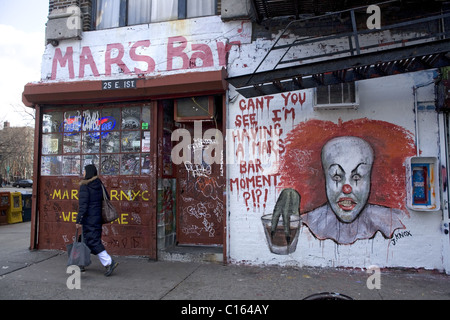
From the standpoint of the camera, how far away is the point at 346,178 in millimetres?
5531

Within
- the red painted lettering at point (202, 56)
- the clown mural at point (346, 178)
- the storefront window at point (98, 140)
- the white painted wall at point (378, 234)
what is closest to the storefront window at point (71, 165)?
the storefront window at point (98, 140)

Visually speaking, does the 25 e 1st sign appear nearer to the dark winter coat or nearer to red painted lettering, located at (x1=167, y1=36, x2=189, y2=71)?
red painted lettering, located at (x1=167, y1=36, x2=189, y2=71)

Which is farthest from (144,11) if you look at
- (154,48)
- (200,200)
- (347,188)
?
(347,188)

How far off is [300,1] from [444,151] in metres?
3.45

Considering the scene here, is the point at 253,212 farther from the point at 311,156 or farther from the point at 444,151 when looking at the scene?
the point at 444,151

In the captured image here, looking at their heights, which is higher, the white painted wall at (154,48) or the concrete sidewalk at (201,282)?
the white painted wall at (154,48)

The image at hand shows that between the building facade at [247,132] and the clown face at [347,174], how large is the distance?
0.06 ft

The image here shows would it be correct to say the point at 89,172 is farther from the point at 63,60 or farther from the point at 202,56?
the point at 63,60

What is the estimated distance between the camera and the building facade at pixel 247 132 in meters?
5.26

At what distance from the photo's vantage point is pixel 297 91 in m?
5.79

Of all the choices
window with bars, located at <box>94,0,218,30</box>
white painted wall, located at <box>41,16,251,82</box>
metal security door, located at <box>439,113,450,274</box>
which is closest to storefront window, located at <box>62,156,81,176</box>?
white painted wall, located at <box>41,16,251,82</box>

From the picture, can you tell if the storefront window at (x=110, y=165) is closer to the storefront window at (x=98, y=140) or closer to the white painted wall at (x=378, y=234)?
the storefront window at (x=98, y=140)

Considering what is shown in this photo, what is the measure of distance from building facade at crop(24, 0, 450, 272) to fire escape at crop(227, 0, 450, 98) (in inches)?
1.2

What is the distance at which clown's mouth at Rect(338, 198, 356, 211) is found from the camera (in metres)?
5.46
